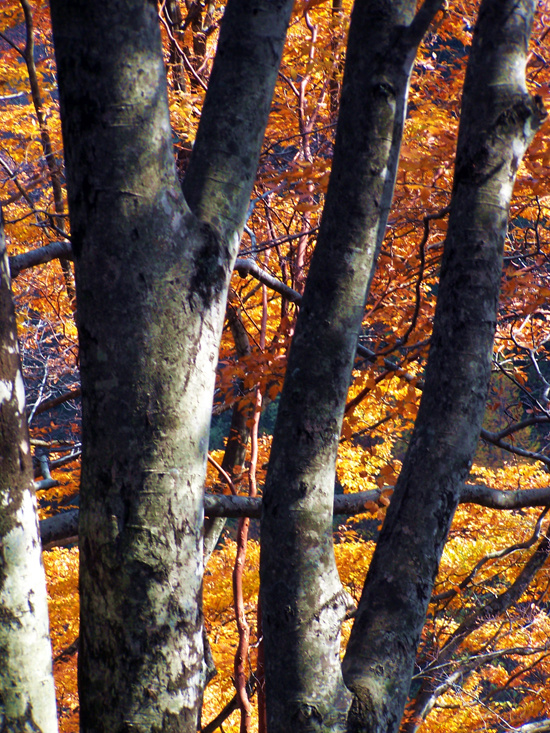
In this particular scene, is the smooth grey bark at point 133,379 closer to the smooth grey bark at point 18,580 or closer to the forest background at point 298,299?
the smooth grey bark at point 18,580

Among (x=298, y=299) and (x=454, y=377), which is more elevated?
(x=298, y=299)

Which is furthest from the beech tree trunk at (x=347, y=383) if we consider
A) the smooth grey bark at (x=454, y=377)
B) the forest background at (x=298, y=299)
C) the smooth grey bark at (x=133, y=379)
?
the forest background at (x=298, y=299)

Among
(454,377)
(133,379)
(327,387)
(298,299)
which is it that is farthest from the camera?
(298,299)

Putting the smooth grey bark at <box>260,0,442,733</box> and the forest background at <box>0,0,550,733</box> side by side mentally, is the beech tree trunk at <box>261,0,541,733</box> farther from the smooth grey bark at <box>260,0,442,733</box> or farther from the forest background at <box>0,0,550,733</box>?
the forest background at <box>0,0,550,733</box>

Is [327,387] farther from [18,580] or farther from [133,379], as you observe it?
[18,580]

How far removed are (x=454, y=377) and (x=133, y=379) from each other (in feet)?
3.12

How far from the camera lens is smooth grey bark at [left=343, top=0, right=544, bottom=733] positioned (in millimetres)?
1631

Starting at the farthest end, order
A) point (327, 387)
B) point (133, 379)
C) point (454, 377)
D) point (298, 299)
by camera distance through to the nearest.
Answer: point (298, 299), point (454, 377), point (327, 387), point (133, 379)

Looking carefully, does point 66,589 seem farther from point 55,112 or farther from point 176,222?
point 176,222

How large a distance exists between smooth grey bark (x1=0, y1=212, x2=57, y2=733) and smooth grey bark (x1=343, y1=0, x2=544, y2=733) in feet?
3.16

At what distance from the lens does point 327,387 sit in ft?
5.37

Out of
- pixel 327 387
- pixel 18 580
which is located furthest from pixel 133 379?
pixel 18 580

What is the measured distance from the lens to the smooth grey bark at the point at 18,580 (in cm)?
178

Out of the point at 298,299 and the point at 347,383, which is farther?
the point at 298,299
